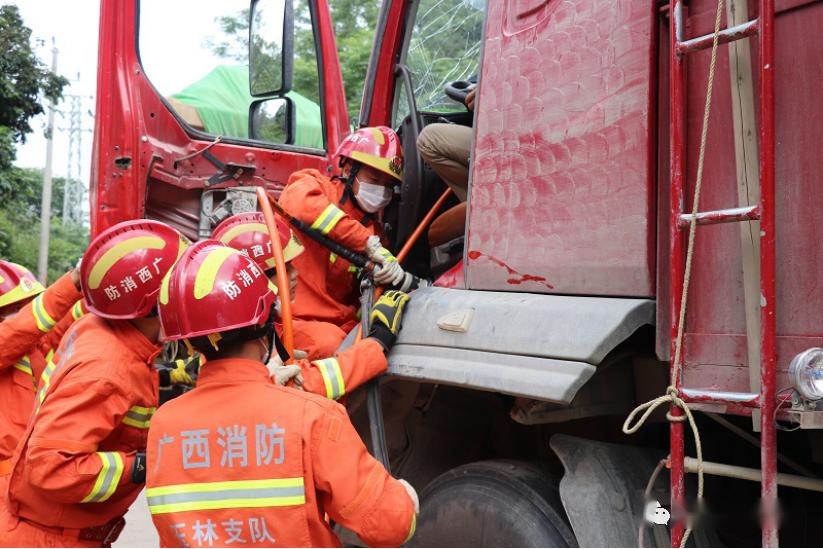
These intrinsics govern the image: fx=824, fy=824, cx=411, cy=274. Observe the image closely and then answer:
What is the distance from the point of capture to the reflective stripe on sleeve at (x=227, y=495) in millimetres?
1896

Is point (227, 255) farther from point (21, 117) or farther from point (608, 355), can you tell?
point (21, 117)

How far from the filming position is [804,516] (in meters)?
2.02

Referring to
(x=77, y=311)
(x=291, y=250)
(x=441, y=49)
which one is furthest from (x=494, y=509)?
(x=77, y=311)

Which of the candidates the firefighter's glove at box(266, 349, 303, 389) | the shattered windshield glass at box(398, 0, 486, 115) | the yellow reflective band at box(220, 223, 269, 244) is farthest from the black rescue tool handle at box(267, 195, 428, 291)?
the firefighter's glove at box(266, 349, 303, 389)

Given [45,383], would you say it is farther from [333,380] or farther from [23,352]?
[333,380]

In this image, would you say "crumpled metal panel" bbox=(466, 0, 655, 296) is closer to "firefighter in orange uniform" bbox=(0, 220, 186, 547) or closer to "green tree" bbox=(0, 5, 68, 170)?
"firefighter in orange uniform" bbox=(0, 220, 186, 547)

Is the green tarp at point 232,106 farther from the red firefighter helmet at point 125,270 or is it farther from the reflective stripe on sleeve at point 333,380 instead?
the reflective stripe on sleeve at point 333,380

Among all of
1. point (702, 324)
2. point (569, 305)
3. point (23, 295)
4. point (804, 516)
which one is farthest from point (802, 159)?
point (23, 295)

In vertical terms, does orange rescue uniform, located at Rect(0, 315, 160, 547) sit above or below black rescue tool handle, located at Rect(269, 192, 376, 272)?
below

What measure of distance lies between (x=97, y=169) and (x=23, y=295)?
2.33 ft

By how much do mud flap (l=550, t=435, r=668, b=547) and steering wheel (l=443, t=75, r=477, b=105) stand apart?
1515 mm

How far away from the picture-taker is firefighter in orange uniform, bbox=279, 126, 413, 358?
3238 mm

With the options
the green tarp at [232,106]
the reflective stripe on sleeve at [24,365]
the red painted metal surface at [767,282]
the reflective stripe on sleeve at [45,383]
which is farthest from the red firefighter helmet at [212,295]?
the green tarp at [232,106]

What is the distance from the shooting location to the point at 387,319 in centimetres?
258
